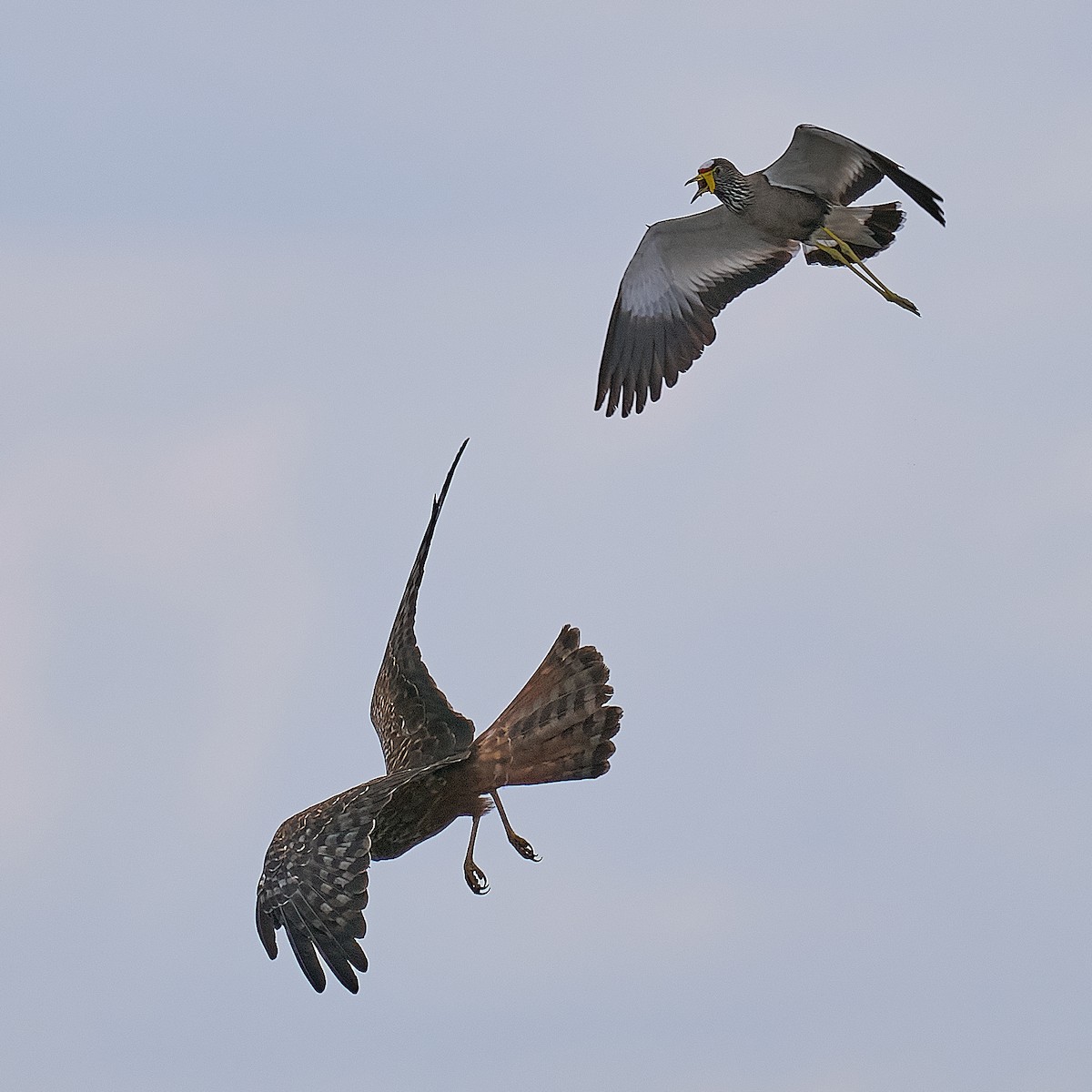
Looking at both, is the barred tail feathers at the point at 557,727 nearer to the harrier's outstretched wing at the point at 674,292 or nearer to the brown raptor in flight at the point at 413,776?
the brown raptor in flight at the point at 413,776

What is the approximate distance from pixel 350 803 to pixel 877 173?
7.70 m

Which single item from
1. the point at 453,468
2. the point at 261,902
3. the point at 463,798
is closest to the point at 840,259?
the point at 453,468

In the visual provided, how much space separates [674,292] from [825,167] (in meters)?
2.07

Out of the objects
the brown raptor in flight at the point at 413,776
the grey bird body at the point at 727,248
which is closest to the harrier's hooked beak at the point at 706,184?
the grey bird body at the point at 727,248

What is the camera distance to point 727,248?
1858 centimetres

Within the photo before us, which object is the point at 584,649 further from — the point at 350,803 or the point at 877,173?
the point at 877,173

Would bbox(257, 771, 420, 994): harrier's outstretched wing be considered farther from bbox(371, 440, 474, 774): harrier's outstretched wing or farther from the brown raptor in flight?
bbox(371, 440, 474, 774): harrier's outstretched wing

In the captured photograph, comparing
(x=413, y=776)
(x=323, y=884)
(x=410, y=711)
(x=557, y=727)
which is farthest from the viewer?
(x=410, y=711)

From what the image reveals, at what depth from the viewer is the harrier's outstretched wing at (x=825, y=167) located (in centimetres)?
1675

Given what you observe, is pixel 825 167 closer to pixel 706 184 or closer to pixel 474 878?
pixel 706 184

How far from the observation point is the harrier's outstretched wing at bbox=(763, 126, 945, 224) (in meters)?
16.8

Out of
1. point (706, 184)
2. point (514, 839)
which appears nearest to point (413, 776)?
point (514, 839)

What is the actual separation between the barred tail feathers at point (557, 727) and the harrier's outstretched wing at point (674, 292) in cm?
529

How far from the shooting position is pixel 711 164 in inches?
698
